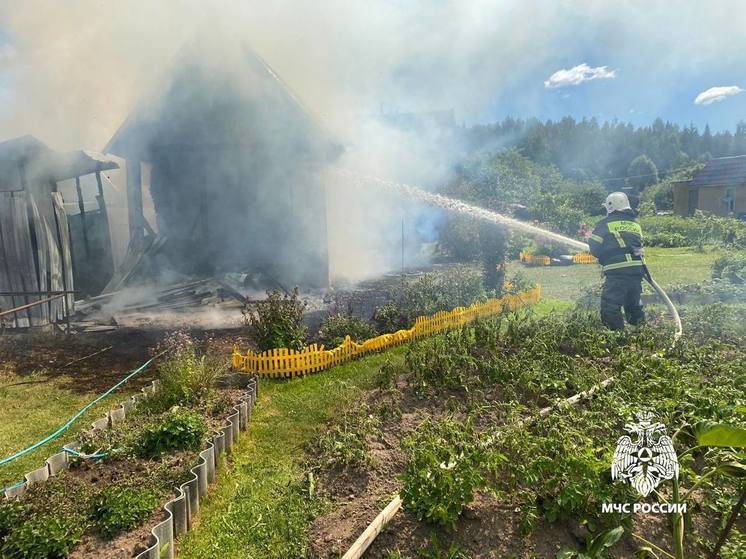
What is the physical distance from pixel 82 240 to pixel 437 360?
10.4 m

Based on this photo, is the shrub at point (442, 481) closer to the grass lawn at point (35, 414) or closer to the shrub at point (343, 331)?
the grass lawn at point (35, 414)

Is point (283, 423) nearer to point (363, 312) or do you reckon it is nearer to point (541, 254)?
point (363, 312)

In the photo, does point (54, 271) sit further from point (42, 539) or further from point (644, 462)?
point (644, 462)

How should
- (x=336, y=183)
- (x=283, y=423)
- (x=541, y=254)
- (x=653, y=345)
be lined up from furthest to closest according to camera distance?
(x=541, y=254) → (x=336, y=183) → (x=653, y=345) → (x=283, y=423)

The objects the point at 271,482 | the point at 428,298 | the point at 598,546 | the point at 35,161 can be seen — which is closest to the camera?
the point at 598,546

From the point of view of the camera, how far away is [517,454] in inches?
135

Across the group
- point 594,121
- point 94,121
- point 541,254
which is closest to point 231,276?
point 94,121

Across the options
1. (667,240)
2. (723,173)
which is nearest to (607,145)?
(723,173)

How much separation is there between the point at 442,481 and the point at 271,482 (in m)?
1.74

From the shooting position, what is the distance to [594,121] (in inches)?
4092

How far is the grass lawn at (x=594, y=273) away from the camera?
40.1ft

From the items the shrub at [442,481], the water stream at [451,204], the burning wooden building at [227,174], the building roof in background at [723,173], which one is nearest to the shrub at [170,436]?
the shrub at [442,481]

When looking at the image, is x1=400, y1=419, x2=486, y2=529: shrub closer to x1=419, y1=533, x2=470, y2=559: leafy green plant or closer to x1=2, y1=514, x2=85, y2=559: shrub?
x1=419, y1=533, x2=470, y2=559: leafy green plant

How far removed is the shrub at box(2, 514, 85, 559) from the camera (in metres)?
2.95
